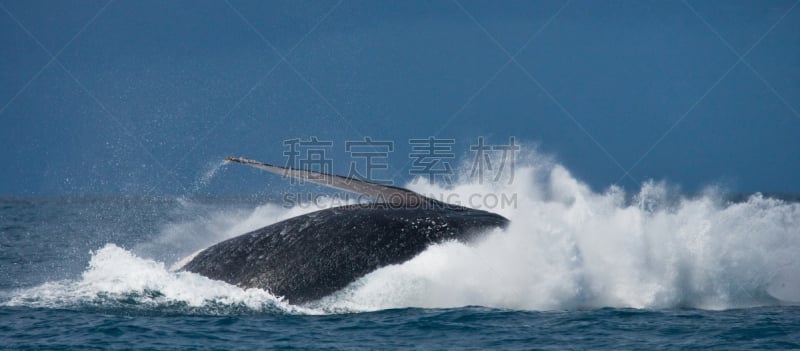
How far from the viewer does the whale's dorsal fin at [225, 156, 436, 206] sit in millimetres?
13453

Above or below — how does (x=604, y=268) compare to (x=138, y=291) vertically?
above

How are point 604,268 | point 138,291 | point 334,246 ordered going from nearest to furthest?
1. point 334,246
2. point 604,268
3. point 138,291

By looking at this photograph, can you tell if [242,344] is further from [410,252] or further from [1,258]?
[1,258]

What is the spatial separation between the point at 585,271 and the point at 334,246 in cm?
367

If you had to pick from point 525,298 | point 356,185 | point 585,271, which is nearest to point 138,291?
point 356,185

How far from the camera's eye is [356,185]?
13.7 m

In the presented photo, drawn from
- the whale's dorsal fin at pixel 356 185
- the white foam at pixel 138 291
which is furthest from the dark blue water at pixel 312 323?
the whale's dorsal fin at pixel 356 185

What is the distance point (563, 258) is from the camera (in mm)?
12141

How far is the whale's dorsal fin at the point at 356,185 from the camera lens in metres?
13.5

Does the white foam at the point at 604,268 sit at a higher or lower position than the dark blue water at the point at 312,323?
higher

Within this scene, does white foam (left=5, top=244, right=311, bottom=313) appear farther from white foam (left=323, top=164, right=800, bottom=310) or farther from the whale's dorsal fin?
the whale's dorsal fin

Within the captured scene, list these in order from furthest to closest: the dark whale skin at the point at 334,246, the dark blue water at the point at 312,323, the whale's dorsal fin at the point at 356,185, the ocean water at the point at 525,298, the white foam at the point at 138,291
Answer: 1. the whale's dorsal fin at the point at 356,185
2. the white foam at the point at 138,291
3. the dark whale skin at the point at 334,246
4. the ocean water at the point at 525,298
5. the dark blue water at the point at 312,323

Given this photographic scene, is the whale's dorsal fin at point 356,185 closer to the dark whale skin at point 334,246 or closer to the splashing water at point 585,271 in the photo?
the dark whale skin at point 334,246

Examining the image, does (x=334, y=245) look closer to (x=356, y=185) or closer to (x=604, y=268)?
(x=356, y=185)
